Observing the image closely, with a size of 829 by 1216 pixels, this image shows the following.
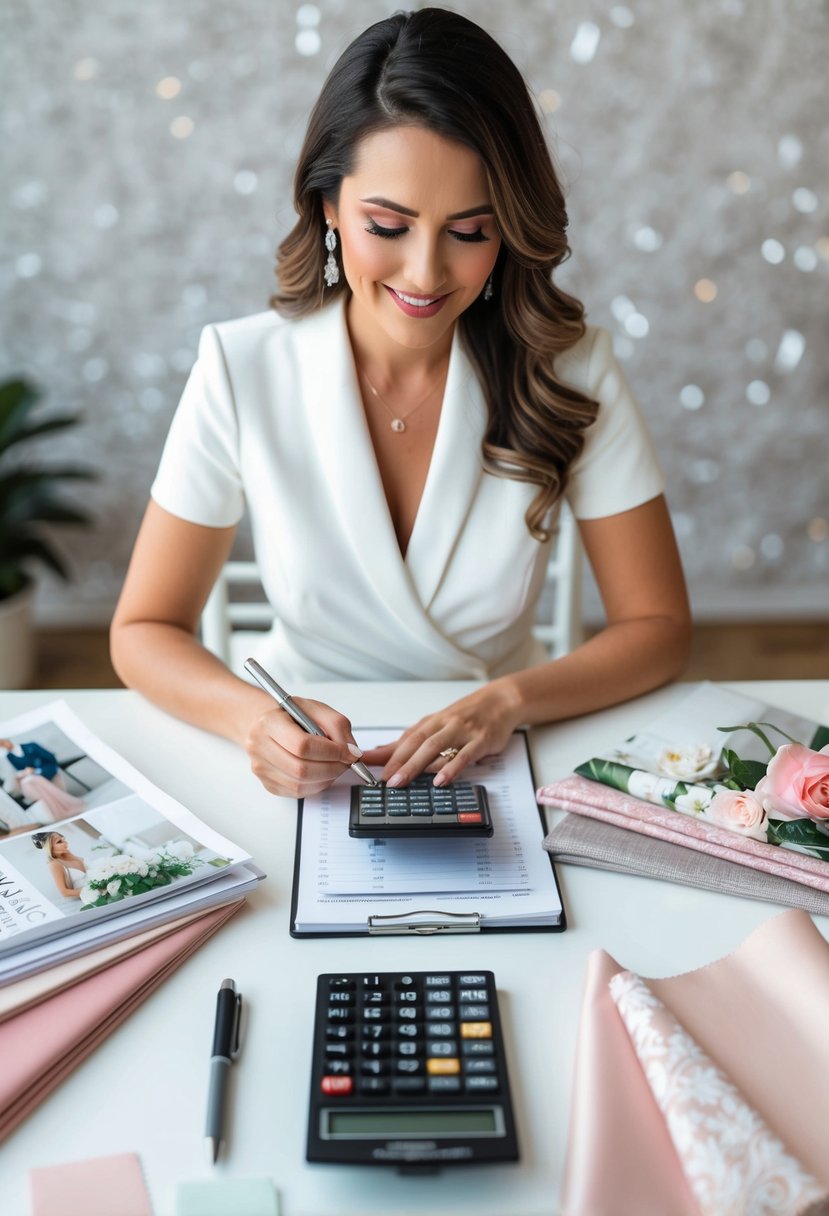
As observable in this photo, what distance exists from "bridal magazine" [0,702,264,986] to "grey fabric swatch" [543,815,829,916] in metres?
0.28

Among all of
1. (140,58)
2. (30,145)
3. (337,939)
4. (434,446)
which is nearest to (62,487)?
(30,145)

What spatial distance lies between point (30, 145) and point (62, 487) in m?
0.88

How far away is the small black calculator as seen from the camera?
38.6 inches

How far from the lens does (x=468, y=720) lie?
3.81 ft

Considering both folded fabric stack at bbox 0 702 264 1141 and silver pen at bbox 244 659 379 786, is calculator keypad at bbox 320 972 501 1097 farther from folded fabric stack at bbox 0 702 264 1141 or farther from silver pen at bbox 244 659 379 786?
silver pen at bbox 244 659 379 786

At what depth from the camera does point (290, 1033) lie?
2.62ft

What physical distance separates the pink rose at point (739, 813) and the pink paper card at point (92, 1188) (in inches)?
21.5

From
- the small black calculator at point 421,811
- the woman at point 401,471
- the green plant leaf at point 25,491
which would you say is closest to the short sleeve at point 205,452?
the woman at point 401,471

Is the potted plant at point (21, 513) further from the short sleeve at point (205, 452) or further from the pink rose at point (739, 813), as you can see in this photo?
the pink rose at point (739, 813)

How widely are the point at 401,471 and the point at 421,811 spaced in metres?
0.63

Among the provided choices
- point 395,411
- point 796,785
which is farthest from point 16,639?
point 796,785

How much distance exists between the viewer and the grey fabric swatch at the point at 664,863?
0.94 m

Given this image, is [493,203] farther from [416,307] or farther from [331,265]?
[331,265]

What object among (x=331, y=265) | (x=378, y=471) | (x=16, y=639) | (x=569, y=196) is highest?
(x=569, y=196)
